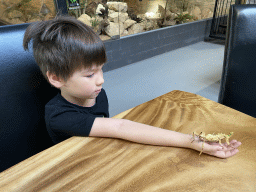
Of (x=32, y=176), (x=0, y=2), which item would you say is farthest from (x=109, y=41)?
(x=32, y=176)

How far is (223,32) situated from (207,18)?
504 millimetres

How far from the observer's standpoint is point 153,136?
1.67 ft

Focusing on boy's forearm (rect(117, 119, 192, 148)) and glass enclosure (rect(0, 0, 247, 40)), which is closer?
boy's forearm (rect(117, 119, 192, 148))

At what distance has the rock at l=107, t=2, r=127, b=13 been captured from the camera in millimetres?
2643

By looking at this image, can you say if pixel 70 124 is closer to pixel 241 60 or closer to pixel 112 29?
pixel 241 60

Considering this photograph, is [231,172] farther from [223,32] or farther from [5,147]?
[223,32]

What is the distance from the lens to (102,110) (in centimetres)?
82

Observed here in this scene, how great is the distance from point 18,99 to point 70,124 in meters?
0.24

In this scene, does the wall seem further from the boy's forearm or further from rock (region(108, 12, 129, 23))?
the boy's forearm

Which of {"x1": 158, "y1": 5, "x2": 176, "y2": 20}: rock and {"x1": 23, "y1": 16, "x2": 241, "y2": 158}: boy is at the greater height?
{"x1": 158, "y1": 5, "x2": 176, "y2": 20}: rock

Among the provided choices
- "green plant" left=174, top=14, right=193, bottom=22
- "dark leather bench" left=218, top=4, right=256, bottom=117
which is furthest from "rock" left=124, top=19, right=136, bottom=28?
"dark leather bench" left=218, top=4, right=256, bottom=117

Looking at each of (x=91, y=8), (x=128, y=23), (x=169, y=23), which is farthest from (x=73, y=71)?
(x=169, y=23)

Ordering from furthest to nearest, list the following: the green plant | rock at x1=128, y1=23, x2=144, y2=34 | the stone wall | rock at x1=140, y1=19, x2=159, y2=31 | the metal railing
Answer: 1. the metal railing
2. the green plant
3. rock at x1=140, y1=19, x2=159, y2=31
4. rock at x1=128, y1=23, x2=144, y2=34
5. the stone wall

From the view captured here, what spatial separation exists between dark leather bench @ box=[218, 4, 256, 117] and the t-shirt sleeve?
64 cm
